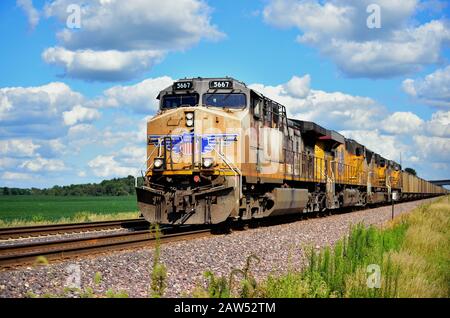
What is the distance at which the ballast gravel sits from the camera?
673cm

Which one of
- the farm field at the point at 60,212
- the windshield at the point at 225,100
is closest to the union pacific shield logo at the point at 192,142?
the windshield at the point at 225,100

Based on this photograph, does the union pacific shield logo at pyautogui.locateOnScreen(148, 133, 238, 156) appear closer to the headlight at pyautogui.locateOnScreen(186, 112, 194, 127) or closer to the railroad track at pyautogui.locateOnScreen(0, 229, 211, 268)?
the headlight at pyautogui.locateOnScreen(186, 112, 194, 127)

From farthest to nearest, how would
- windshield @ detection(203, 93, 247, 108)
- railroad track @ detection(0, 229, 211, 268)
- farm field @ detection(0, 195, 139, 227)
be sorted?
farm field @ detection(0, 195, 139, 227) < windshield @ detection(203, 93, 247, 108) < railroad track @ detection(0, 229, 211, 268)

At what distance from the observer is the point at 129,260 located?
29.0 feet

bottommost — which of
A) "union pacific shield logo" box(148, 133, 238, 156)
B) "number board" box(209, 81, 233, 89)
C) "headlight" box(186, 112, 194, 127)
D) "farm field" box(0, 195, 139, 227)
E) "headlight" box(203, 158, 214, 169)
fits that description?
"farm field" box(0, 195, 139, 227)

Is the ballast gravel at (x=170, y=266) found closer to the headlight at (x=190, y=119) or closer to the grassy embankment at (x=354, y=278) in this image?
the grassy embankment at (x=354, y=278)

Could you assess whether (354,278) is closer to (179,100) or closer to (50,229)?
(179,100)

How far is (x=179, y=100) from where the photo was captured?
15.0 metres

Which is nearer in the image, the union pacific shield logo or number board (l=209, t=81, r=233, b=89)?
the union pacific shield logo

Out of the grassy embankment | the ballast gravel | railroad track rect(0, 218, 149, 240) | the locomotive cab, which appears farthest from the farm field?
the grassy embankment

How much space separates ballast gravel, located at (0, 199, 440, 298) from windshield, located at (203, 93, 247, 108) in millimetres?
3703

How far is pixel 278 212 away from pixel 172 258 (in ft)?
26.0

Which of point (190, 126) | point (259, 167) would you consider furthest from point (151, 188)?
point (259, 167)
